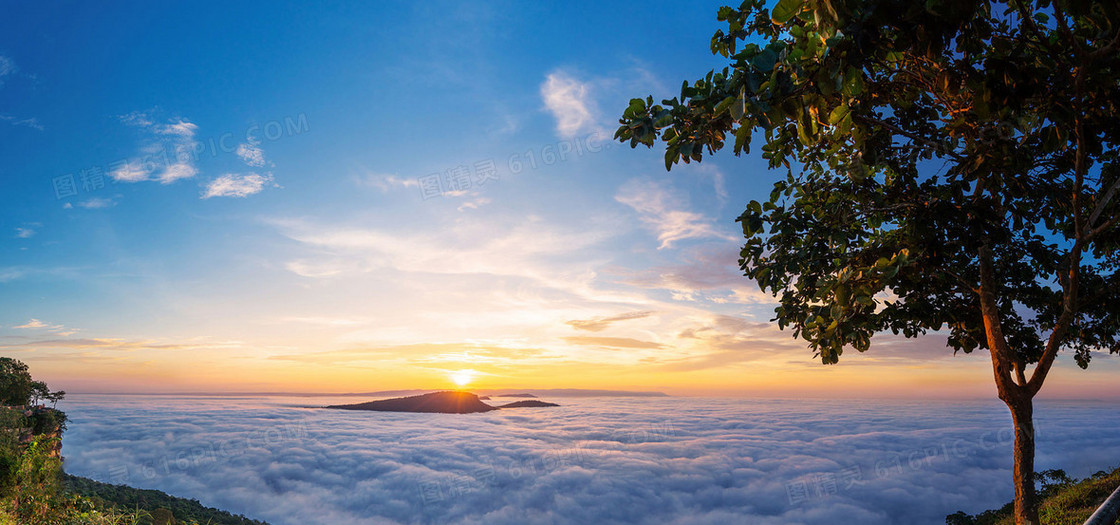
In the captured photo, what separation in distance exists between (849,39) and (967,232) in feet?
17.5

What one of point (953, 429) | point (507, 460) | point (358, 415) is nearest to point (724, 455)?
point (507, 460)

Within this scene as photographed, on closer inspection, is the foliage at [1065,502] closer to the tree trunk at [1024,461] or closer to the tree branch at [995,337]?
the tree trunk at [1024,461]

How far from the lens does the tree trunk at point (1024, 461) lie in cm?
753

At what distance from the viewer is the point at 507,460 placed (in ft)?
315

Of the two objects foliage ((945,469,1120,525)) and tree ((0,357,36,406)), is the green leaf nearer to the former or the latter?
foliage ((945,469,1120,525))

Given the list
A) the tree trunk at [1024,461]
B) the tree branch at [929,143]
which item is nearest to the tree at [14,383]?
the tree branch at [929,143]

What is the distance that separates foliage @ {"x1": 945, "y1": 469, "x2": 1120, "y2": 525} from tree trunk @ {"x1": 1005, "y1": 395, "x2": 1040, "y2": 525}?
4.48m

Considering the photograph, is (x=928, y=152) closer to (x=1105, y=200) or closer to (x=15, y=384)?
(x=1105, y=200)

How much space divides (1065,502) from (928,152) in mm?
12870

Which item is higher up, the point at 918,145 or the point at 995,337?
the point at 918,145

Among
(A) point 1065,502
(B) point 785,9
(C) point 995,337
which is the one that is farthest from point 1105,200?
(A) point 1065,502

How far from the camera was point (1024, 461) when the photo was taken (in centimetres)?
772

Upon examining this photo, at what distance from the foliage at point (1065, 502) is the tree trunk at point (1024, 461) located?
4482mm

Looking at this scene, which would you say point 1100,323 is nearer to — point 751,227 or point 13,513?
point 751,227
